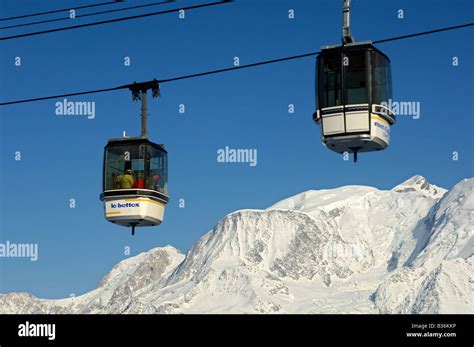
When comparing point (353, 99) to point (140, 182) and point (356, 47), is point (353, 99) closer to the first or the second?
point (356, 47)

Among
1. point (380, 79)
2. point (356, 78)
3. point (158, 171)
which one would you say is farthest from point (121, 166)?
point (380, 79)

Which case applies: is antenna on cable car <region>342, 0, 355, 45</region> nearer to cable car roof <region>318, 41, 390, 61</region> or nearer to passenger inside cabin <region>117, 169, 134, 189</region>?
cable car roof <region>318, 41, 390, 61</region>

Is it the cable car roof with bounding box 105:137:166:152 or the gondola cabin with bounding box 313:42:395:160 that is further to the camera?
the cable car roof with bounding box 105:137:166:152

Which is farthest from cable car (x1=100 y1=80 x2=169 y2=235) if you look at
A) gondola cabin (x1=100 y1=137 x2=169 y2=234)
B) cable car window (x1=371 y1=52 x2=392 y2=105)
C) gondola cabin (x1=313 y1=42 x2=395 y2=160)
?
cable car window (x1=371 y1=52 x2=392 y2=105)

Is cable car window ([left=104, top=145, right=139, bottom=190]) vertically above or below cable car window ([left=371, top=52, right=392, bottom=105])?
below

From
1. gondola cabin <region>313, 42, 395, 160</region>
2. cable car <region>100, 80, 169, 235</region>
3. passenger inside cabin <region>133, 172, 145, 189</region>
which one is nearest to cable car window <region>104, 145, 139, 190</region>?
cable car <region>100, 80, 169, 235</region>

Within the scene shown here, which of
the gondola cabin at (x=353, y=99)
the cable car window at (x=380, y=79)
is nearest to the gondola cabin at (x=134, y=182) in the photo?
the gondola cabin at (x=353, y=99)

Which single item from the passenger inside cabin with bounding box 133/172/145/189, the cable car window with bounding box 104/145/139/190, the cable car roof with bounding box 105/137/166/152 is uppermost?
the cable car roof with bounding box 105/137/166/152

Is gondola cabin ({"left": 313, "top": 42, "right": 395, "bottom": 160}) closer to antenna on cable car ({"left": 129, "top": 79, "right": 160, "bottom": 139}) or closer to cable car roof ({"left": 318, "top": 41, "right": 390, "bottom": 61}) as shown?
cable car roof ({"left": 318, "top": 41, "right": 390, "bottom": 61})
